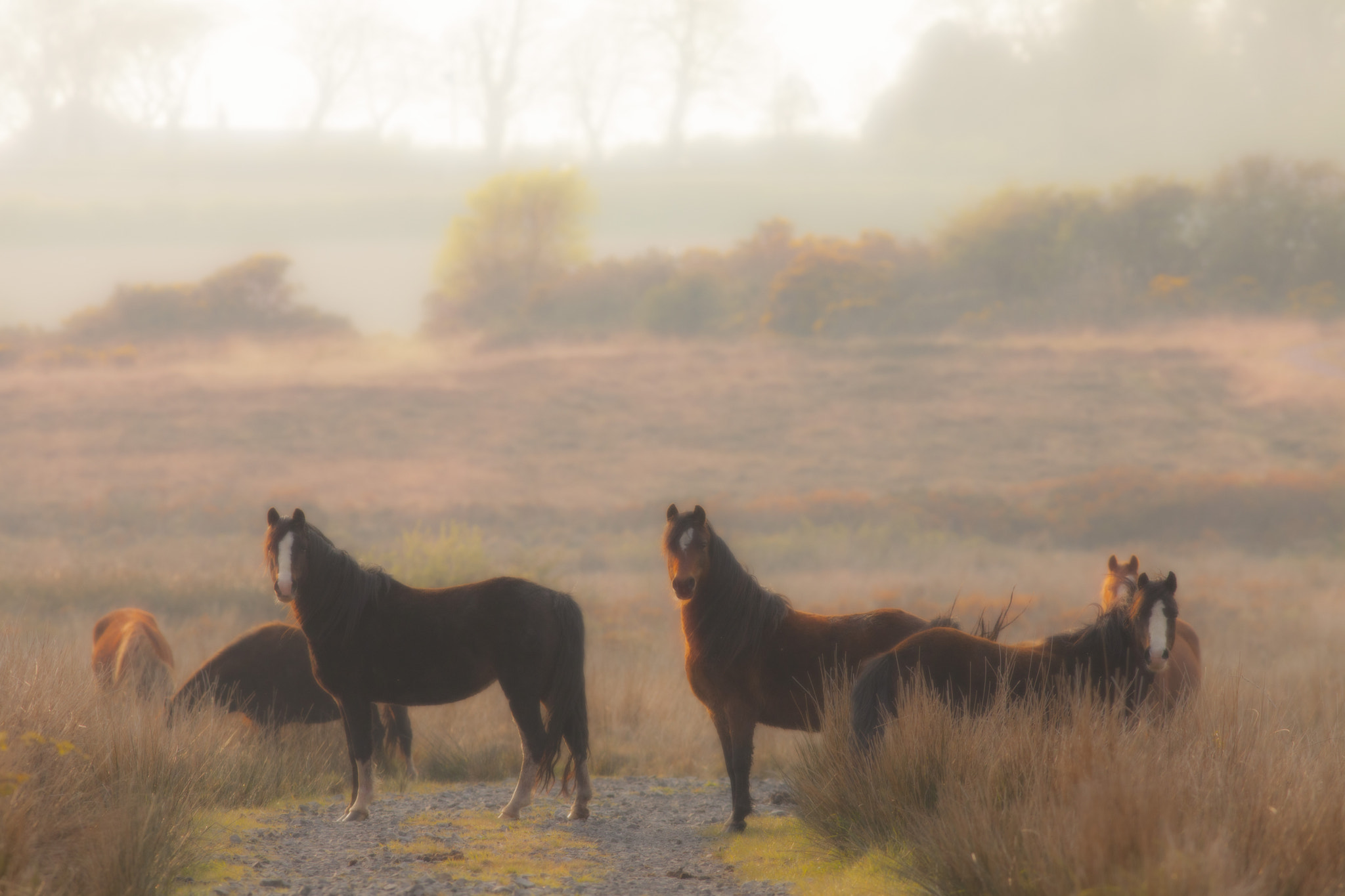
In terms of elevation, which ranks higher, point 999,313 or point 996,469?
point 999,313

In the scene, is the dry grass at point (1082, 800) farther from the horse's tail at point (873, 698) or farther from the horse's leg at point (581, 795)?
the horse's leg at point (581, 795)

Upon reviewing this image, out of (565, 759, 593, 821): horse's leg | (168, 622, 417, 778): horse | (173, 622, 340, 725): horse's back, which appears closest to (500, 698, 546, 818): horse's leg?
(565, 759, 593, 821): horse's leg

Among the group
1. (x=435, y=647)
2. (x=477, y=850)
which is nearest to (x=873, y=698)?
(x=477, y=850)

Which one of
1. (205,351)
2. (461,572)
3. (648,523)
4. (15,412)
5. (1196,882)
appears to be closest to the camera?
(1196,882)

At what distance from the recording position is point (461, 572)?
772 inches

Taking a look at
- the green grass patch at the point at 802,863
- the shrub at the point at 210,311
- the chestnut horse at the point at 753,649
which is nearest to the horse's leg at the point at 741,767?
the chestnut horse at the point at 753,649

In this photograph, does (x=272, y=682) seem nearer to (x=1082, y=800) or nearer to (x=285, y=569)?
(x=285, y=569)

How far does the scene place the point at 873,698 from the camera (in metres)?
6.18

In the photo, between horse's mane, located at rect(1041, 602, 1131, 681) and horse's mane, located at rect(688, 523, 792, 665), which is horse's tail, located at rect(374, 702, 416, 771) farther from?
horse's mane, located at rect(1041, 602, 1131, 681)

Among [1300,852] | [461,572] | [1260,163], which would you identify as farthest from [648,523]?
[1260,163]

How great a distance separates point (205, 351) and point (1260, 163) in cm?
5644

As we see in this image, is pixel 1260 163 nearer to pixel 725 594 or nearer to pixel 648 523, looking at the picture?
pixel 648 523

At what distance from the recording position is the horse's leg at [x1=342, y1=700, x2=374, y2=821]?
7.29 m

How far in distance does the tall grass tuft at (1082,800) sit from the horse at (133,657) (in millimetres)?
5878
